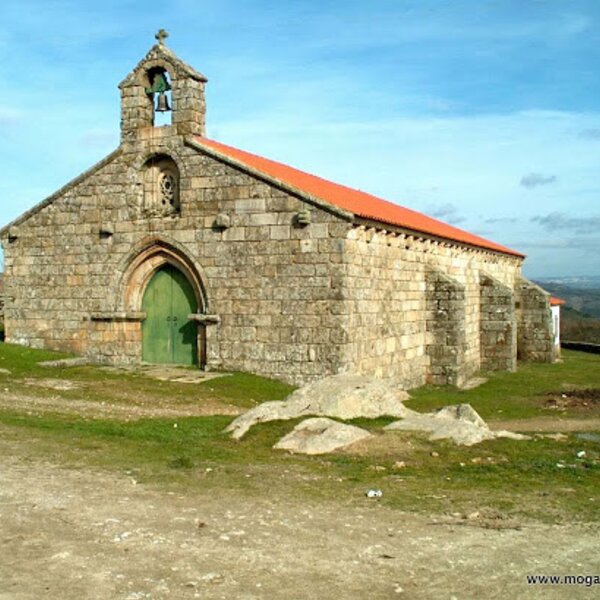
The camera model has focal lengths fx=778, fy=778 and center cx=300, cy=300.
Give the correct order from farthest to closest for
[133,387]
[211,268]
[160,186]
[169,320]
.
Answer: [169,320]
[160,186]
[211,268]
[133,387]

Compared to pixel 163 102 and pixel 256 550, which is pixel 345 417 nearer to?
pixel 256 550

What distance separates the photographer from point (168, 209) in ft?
63.3

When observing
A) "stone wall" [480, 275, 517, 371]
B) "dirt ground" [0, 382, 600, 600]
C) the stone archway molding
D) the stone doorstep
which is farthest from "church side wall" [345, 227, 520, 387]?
"dirt ground" [0, 382, 600, 600]

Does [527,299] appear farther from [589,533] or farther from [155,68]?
[589,533]

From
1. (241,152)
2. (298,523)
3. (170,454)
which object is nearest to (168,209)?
(241,152)

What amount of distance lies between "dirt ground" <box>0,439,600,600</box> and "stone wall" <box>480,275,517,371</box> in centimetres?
Answer: 2035

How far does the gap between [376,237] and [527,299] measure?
14597mm

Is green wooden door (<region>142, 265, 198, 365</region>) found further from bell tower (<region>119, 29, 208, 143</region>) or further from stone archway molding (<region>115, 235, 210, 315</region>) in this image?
bell tower (<region>119, 29, 208, 143</region>)

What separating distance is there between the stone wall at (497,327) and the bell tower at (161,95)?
12.7m

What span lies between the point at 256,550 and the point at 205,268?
1298cm

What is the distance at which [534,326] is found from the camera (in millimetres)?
30359

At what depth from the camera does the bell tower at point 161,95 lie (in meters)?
18.8

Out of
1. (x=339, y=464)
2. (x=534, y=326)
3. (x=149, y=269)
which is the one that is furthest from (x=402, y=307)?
(x=534, y=326)

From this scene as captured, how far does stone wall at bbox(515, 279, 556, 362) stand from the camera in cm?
2988
